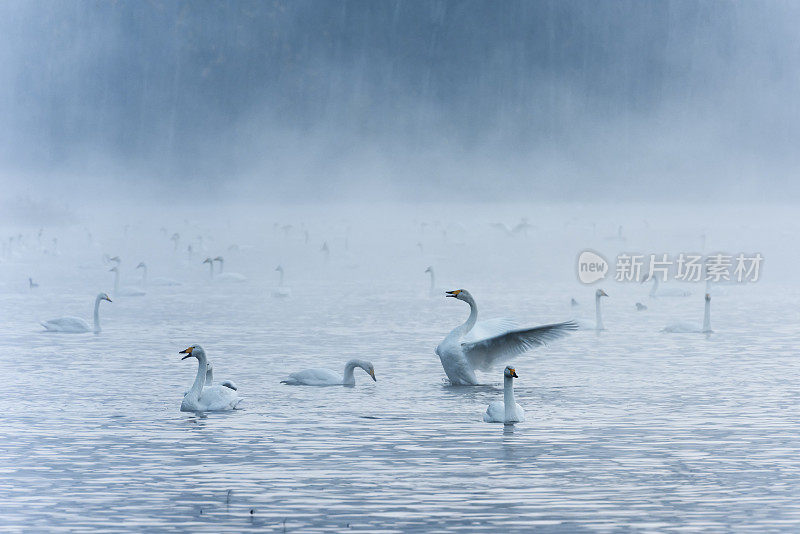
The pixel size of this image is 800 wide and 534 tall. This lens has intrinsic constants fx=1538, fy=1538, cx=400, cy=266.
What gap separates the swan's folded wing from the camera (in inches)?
928

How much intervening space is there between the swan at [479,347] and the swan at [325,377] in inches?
50.5

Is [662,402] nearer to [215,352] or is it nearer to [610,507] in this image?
[610,507]

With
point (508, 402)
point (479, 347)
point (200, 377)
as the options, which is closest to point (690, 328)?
point (479, 347)

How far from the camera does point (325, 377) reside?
23625 mm

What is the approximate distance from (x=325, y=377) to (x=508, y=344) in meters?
2.94

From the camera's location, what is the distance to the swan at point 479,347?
23.8m

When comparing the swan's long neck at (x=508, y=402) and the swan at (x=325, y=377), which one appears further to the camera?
the swan at (x=325, y=377)

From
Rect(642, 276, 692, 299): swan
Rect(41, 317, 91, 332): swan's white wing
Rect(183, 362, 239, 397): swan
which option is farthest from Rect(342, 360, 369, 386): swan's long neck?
Rect(642, 276, 692, 299): swan

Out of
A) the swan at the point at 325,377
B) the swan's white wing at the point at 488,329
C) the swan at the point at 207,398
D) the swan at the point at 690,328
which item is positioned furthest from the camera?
the swan at the point at 690,328

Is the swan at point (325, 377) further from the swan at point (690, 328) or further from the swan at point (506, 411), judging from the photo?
the swan at point (690, 328)

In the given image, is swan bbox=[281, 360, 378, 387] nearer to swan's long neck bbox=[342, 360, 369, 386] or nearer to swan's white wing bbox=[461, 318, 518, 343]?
swan's long neck bbox=[342, 360, 369, 386]

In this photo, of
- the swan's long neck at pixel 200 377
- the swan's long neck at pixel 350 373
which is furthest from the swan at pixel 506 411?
the swan's long neck at pixel 350 373

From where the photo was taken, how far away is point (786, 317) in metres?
38.2

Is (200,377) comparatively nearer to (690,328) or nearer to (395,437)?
(395,437)
